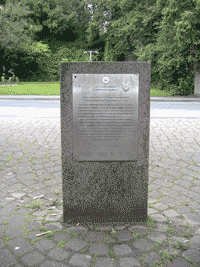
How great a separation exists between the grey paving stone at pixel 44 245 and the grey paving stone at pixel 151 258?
33.8 inches

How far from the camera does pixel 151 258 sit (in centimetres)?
257

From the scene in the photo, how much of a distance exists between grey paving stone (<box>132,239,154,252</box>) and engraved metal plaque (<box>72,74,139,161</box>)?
810mm

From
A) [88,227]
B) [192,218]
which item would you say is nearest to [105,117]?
[88,227]

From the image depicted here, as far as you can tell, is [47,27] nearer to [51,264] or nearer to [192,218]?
[192,218]

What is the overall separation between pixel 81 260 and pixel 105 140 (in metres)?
1.14

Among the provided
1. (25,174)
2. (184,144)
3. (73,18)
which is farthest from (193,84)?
(73,18)

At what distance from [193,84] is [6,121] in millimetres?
13318

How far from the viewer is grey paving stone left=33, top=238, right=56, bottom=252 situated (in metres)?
2.70

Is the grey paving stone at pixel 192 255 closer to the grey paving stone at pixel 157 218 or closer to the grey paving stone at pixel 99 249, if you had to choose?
the grey paving stone at pixel 157 218

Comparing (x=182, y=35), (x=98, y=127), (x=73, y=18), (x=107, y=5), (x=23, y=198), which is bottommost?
(x=23, y=198)

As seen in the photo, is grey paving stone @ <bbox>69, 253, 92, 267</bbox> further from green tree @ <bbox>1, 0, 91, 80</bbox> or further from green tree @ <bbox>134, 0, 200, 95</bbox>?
green tree @ <bbox>1, 0, 91, 80</bbox>

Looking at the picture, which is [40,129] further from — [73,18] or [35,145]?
[73,18]

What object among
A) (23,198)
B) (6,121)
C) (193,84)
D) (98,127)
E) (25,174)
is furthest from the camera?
(193,84)

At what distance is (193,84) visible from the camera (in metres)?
18.5
